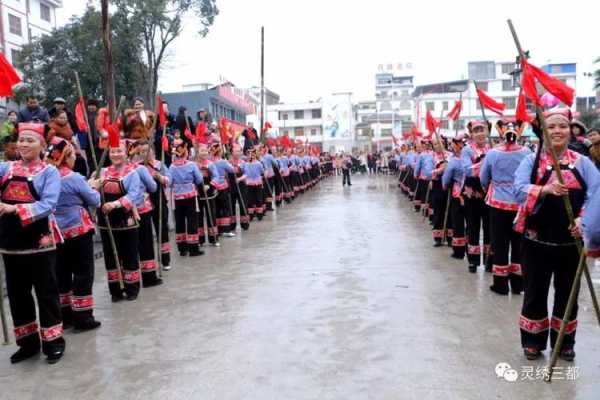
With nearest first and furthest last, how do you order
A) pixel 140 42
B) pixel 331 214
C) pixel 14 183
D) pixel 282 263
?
1. pixel 14 183
2. pixel 282 263
3. pixel 331 214
4. pixel 140 42

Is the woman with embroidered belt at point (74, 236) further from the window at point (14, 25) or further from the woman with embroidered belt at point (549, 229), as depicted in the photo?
the window at point (14, 25)

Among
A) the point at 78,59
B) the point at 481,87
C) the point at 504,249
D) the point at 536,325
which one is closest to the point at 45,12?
the point at 78,59

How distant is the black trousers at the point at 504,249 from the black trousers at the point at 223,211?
6.27 m

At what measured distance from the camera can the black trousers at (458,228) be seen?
870 centimetres

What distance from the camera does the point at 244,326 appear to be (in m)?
5.62

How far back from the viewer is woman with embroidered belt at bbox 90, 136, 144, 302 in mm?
6562

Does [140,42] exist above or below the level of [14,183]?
above

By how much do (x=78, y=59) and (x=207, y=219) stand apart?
19.7 metres

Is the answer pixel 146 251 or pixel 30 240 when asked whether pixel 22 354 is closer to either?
pixel 30 240

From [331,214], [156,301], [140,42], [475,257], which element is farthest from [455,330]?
[140,42]

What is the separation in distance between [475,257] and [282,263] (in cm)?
284

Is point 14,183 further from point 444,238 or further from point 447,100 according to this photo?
point 447,100

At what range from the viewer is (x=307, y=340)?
5133mm

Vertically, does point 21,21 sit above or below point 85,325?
above
